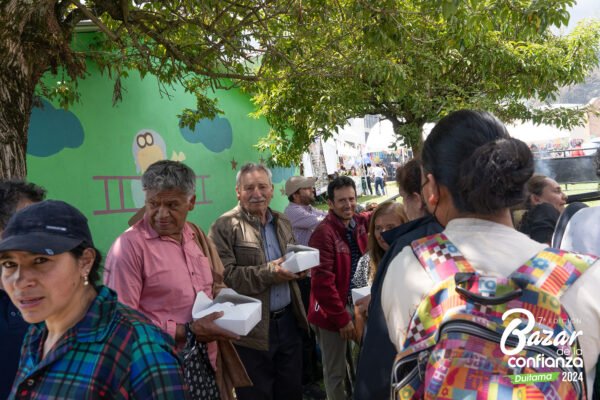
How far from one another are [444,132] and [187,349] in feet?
5.48

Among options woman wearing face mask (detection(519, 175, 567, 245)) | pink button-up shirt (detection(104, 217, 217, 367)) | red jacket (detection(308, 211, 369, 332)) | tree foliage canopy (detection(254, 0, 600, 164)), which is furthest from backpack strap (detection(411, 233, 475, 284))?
Answer: red jacket (detection(308, 211, 369, 332))

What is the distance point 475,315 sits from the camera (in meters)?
1.19

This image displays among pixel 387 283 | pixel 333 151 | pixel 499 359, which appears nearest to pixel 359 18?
pixel 387 283

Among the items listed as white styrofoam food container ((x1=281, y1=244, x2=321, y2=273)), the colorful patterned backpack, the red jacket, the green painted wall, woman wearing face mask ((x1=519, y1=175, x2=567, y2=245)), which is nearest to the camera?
the colorful patterned backpack

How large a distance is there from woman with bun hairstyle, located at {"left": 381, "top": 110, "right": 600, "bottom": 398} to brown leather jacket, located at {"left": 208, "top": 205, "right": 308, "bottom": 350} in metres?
1.91

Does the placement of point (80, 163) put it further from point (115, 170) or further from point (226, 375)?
point (226, 375)

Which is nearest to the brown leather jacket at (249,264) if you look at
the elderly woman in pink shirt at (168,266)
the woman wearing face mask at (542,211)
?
the elderly woman in pink shirt at (168,266)

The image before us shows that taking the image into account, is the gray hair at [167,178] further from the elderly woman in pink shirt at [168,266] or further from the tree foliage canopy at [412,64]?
the tree foliage canopy at [412,64]

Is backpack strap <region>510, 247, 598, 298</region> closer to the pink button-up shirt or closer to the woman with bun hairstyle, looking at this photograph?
the woman with bun hairstyle

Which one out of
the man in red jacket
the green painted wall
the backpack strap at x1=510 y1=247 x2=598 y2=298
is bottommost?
the man in red jacket

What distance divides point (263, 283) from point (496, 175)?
2.19m

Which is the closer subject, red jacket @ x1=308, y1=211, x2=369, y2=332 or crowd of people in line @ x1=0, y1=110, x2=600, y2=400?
crowd of people in line @ x1=0, y1=110, x2=600, y2=400

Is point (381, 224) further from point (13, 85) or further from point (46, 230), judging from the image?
point (13, 85)

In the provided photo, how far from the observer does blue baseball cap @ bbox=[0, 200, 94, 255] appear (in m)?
1.41
